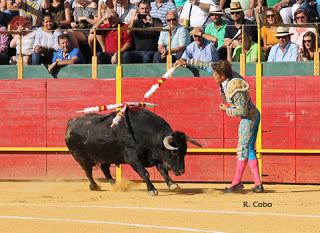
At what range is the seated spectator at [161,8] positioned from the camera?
619 inches

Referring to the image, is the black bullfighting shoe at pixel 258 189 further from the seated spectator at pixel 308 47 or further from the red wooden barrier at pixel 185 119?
the seated spectator at pixel 308 47

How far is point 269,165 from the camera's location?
14352 millimetres

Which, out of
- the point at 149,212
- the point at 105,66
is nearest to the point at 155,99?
the point at 105,66

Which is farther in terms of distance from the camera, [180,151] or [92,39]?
[92,39]

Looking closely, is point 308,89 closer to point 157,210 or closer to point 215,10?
point 215,10

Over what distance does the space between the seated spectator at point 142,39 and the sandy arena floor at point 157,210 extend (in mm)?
2133

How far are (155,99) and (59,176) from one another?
1.73 meters

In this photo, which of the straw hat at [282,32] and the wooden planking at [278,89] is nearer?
the straw hat at [282,32]

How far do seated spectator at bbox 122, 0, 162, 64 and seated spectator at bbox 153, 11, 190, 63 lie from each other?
21 centimetres

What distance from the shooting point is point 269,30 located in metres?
14.7

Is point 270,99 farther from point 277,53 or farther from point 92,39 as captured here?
point 92,39

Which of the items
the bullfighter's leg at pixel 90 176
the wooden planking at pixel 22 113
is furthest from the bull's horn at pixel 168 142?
the wooden planking at pixel 22 113

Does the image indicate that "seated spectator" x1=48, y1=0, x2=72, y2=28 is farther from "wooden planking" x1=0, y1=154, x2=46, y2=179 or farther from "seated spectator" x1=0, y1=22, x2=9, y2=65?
"wooden planking" x1=0, y1=154, x2=46, y2=179

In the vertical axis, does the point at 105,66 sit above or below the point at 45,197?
above
